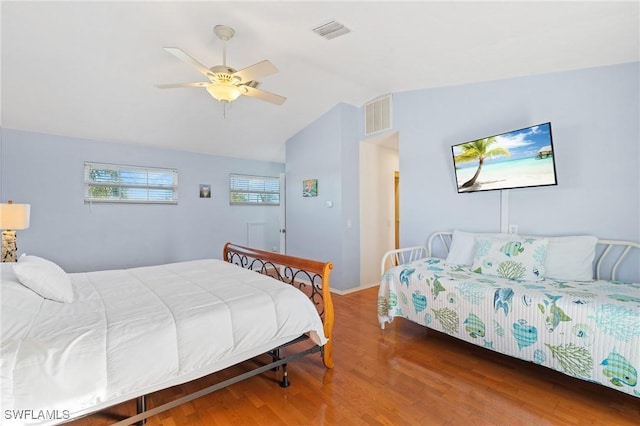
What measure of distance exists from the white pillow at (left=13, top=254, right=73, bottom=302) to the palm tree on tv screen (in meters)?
3.64

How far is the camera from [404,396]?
199cm

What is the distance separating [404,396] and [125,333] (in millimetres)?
1764

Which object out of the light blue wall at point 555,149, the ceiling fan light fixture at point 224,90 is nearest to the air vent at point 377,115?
the light blue wall at point 555,149

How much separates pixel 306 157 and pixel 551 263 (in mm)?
3652

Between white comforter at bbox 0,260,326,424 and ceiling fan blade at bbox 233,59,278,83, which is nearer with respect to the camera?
white comforter at bbox 0,260,326,424

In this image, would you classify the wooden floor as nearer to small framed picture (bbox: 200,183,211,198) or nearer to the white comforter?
the white comforter

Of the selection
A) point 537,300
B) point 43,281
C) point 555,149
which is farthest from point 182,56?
point 555,149

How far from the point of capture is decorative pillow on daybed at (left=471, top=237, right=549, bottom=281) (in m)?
2.56

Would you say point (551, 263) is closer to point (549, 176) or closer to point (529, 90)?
point (549, 176)

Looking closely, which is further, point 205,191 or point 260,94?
point 205,191

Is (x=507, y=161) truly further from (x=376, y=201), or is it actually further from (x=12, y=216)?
(x=12, y=216)

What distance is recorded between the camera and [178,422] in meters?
1.74

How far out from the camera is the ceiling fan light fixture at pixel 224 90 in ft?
7.91

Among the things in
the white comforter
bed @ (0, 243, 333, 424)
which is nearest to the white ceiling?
bed @ (0, 243, 333, 424)
